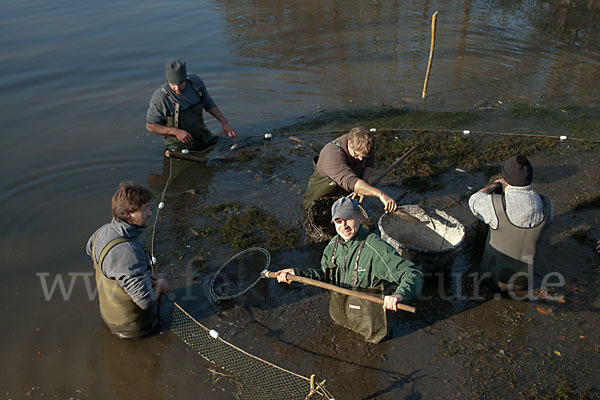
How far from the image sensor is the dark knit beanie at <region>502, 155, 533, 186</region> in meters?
4.71

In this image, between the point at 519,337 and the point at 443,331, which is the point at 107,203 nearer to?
the point at 443,331

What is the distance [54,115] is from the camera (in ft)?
33.7

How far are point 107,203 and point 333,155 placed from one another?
3.93 m

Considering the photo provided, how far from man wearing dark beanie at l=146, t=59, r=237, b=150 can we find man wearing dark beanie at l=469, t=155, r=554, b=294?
15.4 ft

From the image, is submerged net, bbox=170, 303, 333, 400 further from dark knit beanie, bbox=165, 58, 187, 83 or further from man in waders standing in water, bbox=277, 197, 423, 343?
dark knit beanie, bbox=165, 58, 187, 83

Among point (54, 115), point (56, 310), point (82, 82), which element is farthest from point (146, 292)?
point (82, 82)

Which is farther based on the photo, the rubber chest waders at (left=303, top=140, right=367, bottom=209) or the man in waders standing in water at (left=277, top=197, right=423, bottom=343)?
the rubber chest waders at (left=303, top=140, right=367, bottom=209)

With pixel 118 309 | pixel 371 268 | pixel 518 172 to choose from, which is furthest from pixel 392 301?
pixel 118 309

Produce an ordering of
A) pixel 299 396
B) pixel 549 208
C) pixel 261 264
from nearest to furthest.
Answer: pixel 299 396
pixel 549 208
pixel 261 264

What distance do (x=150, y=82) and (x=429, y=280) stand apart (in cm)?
912

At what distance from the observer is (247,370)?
4676mm

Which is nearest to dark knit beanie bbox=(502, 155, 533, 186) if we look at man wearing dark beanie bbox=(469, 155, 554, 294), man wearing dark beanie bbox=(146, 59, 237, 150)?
man wearing dark beanie bbox=(469, 155, 554, 294)

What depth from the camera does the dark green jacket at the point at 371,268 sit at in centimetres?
397

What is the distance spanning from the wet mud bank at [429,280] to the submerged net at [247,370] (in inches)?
8.9
